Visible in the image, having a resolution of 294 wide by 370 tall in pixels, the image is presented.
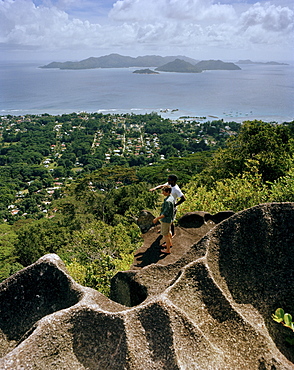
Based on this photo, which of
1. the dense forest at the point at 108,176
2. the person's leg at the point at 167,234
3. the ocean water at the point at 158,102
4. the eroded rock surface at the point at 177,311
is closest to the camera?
the eroded rock surface at the point at 177,311

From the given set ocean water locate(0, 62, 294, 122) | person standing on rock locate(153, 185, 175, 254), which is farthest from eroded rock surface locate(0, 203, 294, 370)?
ocean water locate(0, 62, 294, 122)

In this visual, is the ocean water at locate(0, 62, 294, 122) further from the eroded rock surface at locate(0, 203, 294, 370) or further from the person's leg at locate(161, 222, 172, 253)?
the eroded rock surface at locate(0, 203, 294, 370)

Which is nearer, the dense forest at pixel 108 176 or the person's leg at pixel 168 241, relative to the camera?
the person's leg at pixel 168 241

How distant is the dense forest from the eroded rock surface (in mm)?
2691

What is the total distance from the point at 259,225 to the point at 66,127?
100 m

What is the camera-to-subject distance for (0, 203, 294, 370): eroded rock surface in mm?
3689

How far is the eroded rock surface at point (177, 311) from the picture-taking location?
12.1 ft

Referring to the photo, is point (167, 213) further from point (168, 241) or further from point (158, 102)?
point (158, 102)

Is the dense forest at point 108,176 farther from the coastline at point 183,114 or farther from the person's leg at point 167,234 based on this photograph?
the coastline at point 183,114

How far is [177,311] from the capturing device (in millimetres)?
3850

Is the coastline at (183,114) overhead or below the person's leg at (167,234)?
below

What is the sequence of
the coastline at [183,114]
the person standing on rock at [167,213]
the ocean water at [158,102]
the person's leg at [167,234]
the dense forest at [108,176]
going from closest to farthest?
the person standing on rock at [167,213]
the person's leg at [167,234]
the dense forest at [108,176]
the coastline at [183,114]
the ocean water at [158,102]

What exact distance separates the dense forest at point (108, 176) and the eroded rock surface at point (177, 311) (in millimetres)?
2691

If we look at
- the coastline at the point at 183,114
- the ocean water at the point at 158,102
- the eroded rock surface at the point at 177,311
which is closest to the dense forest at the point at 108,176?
the eroded rock surface at the point at 177,311
